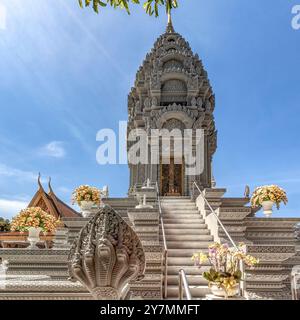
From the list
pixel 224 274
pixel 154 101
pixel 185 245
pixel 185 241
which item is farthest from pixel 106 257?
pixel 154 101

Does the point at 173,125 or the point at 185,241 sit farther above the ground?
the point at 173,125

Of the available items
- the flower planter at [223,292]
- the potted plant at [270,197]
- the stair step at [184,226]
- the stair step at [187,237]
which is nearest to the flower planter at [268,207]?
the potted plant at [270,197]

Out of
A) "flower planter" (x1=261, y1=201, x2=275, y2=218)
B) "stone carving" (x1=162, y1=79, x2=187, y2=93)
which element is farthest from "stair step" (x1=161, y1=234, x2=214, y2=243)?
"stone carving" (x1=162, y1=79, x2=187, y2=93)

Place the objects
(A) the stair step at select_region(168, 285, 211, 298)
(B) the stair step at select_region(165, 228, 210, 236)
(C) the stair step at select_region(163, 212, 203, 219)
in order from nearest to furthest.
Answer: (A) the stair step at select_region(168, 285, 211, 298), (B) the stair step at select_region(165, 228, 210, 236), (C) the stair step at select_region(163, 212, 203, 219)

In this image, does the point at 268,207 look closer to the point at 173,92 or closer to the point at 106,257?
the point at 106,257

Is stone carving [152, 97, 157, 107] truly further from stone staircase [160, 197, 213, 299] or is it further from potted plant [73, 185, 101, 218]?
potted plant [73, 185, 101, 218]

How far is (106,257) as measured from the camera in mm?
3457

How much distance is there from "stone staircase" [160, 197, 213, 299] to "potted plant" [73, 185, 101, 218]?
2.57 metres

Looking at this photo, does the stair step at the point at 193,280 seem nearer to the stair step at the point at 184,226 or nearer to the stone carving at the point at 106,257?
the stair step at the point at 184,226

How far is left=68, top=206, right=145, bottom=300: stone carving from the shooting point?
3.49 metres

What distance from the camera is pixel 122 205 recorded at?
12.3 meters

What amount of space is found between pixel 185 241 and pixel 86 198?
429 centimetres
